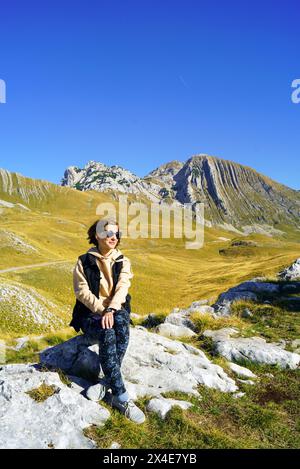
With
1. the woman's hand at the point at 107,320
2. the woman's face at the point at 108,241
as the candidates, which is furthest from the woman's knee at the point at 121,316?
the woman's face at the point at 108,241

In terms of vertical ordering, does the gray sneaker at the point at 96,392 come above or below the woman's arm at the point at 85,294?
below

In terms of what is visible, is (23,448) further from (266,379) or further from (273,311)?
(273,311)

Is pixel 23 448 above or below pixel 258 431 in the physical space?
above

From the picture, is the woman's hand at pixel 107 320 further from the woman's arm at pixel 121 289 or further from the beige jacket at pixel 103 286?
the beige jacket at pixel 103 286

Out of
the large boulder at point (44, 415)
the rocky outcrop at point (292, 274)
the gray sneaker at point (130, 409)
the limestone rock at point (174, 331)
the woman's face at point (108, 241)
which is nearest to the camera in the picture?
the large boulder at point (44, 415)

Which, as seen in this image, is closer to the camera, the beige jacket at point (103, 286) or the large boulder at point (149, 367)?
the beige jacket at point (103, 286)

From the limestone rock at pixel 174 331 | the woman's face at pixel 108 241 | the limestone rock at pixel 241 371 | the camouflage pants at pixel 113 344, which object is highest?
the woman's face at pixel 108 241

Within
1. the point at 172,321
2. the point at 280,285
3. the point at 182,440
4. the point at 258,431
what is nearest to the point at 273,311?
the point at 172,321

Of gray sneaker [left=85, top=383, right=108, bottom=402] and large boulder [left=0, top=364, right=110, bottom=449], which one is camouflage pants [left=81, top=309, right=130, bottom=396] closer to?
gray sneaker [left=85, top=383, right=108, bottom=402]

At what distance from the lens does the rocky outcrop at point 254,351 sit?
13398 millimetres

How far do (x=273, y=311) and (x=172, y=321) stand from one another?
608cm

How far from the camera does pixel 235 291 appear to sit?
26875 millimetres

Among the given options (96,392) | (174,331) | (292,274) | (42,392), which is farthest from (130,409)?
(292,274)

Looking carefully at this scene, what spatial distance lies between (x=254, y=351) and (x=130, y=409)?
23.4 feet
